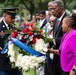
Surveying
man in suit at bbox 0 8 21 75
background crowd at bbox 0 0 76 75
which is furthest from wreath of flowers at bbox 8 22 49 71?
man in suit at bbox 0 8 21 75

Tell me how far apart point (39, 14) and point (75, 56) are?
23.6ft

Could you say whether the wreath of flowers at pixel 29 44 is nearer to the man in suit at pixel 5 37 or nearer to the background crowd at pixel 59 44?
the background crowd at pixel 59 44

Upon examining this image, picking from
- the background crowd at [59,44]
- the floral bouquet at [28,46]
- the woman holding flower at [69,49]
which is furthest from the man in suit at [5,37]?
the woman holding flower at [69,49]

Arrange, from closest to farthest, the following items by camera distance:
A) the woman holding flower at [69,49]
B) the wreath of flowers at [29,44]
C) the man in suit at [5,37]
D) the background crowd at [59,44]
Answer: the woman holding flower at [69,49] < the background crowd at [59,44] < the wreath of flowers at [29,44] < the man in suit at [5,37]

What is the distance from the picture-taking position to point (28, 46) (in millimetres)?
7137

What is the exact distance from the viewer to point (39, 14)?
13.7 metres

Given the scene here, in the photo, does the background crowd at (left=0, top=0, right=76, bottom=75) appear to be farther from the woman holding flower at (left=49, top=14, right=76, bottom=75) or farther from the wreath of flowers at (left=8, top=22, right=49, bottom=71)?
the wreath of flowers at (left=8, top=22, right=49, bottom=71)

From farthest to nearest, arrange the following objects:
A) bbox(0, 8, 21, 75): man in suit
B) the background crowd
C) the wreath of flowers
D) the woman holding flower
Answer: bbox(0, 8, 21, 75): man in suit
the wreath of flowers
the background crowd
the woman holding flower

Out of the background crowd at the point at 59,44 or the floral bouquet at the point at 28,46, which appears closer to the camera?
the background crowd at the point at 59,44

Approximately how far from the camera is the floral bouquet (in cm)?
696

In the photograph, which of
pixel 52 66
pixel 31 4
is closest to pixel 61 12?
pixel 52 66

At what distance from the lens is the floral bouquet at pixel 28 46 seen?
6961 mm

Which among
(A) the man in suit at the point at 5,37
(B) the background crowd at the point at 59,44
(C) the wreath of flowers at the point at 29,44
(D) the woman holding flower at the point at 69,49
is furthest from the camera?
(A) the man in suit at the point at 5,37

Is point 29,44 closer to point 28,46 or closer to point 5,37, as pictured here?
point 28,46
